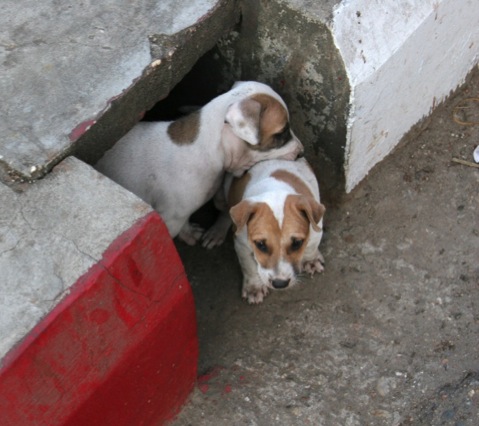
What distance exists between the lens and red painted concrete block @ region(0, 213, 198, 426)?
3414 millimetres

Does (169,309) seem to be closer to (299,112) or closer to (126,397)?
(126,397)

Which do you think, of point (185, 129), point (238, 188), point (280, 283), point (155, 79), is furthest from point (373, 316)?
point (155, 79)

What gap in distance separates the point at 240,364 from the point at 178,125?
Result: 4.97ft

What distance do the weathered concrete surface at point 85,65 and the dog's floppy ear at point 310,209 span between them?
101 centimetres

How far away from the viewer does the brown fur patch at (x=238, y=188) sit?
16.6 ft

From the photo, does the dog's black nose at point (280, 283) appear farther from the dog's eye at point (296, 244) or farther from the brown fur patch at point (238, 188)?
the brown fur patch at point (238, 188)

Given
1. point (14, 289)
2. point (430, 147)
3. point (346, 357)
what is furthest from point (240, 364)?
point (430, 147)

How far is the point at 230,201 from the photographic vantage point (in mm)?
5270

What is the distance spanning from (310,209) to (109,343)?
4.62 feet

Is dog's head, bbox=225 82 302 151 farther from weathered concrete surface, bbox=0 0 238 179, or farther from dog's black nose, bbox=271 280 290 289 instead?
dog's black nose, bbox=271 280 290 289

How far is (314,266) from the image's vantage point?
541 cm

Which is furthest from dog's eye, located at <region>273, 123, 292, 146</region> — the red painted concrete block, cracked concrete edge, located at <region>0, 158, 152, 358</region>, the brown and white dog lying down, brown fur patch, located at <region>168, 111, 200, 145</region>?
cracked concrete edge, located at <region>0, 158, 152, 358</region>

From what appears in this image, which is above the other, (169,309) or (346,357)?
(169,309)

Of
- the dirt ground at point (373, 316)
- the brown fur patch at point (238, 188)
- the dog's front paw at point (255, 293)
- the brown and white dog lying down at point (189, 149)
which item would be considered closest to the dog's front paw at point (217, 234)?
the dirt ground at point (373, 316)
